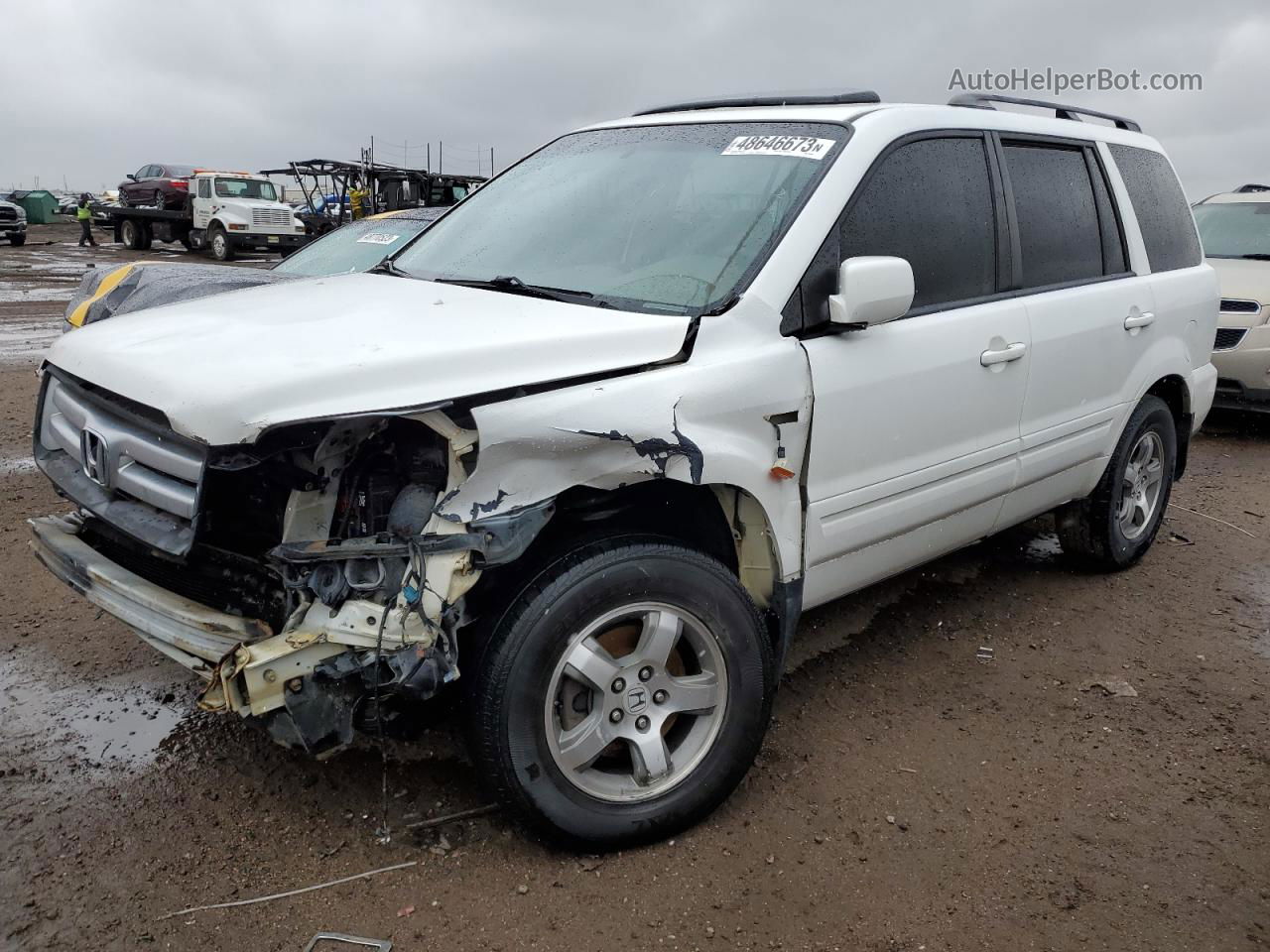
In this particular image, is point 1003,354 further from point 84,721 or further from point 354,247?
point 354,247

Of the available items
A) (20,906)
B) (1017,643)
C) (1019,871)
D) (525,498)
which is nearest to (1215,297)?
(1017,643)

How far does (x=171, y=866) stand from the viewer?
2562 millimetres

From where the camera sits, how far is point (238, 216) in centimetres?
2498

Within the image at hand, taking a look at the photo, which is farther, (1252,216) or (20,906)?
(1252,216)

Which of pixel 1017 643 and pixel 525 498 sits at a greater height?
pixel 525 498

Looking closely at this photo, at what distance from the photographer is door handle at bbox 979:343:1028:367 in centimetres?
336

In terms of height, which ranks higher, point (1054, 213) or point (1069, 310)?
point (1054, 213)

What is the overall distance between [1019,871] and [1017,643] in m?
1.53

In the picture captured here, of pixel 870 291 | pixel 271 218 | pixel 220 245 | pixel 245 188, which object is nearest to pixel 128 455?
pixel 870 291

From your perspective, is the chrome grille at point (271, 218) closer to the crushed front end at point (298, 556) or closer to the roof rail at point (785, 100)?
the roof rail at point (785, 100)

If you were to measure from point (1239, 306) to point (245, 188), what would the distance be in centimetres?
2414

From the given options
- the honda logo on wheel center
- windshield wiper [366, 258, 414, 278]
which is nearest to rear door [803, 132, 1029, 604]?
the honda logo on wheel center

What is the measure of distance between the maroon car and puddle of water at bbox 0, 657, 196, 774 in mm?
27607

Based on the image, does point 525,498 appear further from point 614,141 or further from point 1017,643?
point 1017,643
